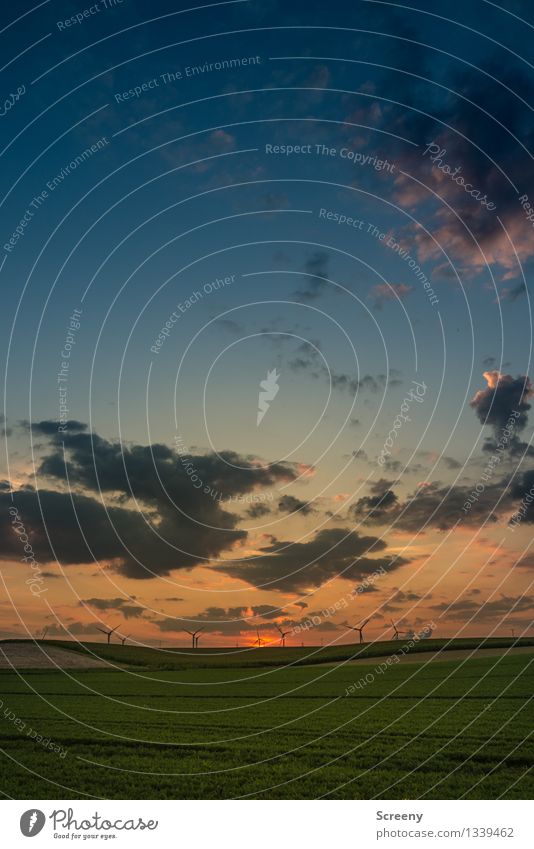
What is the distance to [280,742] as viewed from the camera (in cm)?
3500

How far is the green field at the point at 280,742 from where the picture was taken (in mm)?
25000

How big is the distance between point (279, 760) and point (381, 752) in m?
5.12

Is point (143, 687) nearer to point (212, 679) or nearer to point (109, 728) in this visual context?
point (212, 679)

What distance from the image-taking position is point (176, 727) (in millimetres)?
41719
